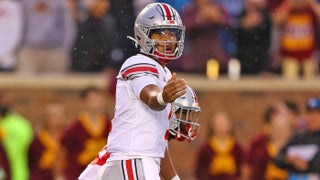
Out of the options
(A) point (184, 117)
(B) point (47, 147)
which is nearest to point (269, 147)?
(B) point (47, 147)

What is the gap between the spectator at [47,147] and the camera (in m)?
15.1

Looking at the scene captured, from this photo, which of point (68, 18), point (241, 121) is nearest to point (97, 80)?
point (68, 18)

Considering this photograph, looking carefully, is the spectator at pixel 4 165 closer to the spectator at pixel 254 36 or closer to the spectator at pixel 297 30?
the spectator at pixel 254 36

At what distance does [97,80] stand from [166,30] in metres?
7.77

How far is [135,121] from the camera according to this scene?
8.41m

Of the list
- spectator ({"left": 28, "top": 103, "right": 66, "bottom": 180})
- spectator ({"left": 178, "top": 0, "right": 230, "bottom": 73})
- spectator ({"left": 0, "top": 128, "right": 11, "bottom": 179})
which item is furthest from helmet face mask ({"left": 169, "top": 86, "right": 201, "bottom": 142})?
spectator ({"left": 178, "top": 0, "right": 230, "bottom": 73})

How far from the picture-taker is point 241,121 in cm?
1662

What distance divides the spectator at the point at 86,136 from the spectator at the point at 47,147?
42 cm

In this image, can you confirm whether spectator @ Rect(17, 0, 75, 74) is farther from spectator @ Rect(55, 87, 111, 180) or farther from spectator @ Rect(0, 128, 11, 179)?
spectator @ Rect(55, 87, 111, 180)

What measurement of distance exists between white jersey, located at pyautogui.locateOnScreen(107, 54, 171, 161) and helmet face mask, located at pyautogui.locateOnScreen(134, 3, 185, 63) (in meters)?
0.07

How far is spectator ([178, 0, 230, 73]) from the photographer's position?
1593 centimetres

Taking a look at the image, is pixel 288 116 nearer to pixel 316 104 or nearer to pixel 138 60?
pixel 316 104

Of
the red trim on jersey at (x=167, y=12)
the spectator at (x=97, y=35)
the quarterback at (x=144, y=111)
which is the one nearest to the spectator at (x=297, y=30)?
the spectator at (x=97, y=35)

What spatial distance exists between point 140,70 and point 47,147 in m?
7.13
